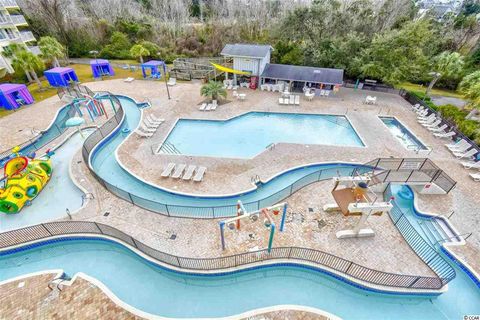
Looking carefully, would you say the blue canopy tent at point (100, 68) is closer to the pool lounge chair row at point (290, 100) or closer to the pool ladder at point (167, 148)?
the pool ladder at point (167, 148)

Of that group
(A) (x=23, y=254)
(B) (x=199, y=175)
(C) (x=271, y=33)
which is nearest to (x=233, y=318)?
(B) (x=199, y=175)

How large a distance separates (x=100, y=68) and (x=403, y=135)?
136 feet

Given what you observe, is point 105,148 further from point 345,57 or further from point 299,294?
point 345,57

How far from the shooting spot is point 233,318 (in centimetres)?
802

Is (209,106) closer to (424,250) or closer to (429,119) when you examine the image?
(424,250)

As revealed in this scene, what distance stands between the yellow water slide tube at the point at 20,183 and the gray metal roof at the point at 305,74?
24.5m

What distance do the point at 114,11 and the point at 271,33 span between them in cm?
3668

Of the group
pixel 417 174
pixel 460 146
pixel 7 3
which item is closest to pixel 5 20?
pixel 7 3

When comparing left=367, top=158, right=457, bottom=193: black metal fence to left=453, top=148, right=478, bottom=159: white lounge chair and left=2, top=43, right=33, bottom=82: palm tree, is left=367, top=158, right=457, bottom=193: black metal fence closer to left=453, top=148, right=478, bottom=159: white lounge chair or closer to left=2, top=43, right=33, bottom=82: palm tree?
left=453, top=148, right=478, bottom=159: white lounge chair

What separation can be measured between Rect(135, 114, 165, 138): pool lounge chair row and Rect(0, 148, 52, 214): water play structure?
22.8 feet

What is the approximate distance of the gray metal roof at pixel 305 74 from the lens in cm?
2622

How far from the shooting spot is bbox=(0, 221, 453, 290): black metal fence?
28.3ft

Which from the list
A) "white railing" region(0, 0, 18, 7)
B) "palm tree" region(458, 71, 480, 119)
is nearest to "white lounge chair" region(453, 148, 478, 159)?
"palm tree" region(458, 71, 480, 119)

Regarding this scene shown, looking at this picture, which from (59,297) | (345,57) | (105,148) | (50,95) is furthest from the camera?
(345,57)
